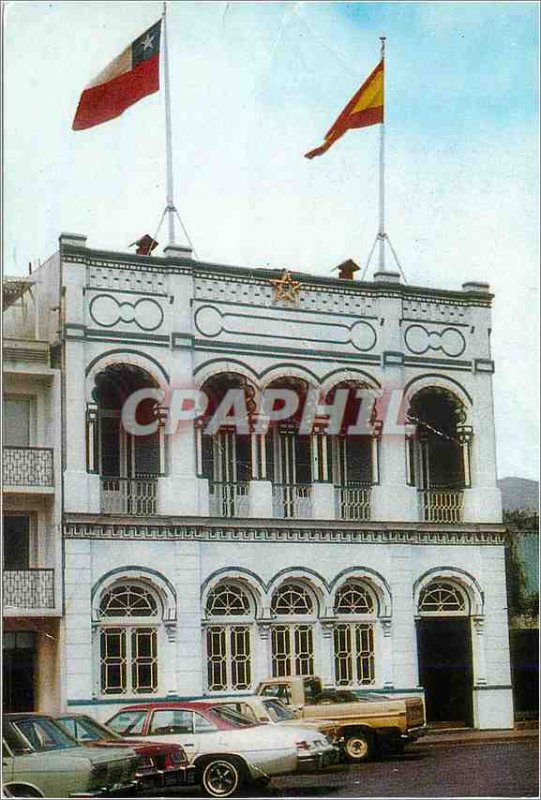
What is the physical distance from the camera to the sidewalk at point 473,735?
33.3ft

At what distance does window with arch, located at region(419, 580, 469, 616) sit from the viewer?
1059 cm

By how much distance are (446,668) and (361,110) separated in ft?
13.9

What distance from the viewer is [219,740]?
9.59 m

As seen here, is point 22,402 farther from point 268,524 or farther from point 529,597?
point 529,597

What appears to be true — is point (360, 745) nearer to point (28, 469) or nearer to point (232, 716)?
point (232, 716)

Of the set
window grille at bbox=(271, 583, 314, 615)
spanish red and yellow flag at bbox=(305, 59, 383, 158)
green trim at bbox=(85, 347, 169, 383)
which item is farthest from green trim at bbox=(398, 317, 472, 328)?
window grille at bbox=(271, 583, 314, 615)

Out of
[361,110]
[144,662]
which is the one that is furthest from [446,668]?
[361,110]

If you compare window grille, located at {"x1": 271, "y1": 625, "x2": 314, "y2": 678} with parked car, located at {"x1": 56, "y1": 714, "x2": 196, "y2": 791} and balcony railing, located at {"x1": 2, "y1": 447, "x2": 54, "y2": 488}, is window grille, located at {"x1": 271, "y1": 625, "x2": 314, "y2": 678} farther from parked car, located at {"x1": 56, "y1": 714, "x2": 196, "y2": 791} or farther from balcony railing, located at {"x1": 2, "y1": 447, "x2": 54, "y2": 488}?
balcony railing, located at {"x1": 2, "y1": 447, "x2": 54, "y2": 488}

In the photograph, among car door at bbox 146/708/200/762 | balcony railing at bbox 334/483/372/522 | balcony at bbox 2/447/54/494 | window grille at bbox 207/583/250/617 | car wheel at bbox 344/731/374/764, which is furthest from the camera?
balcony railing at bbox 334/483/372/522

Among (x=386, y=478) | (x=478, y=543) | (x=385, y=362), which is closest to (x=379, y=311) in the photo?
(x=385, y=362)

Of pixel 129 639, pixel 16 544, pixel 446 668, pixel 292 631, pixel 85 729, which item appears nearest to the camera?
pixel 85 729

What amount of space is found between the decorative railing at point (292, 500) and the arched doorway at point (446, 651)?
1.12 metres

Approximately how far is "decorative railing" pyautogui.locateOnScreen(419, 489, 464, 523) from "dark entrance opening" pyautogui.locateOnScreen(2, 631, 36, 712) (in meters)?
3.13

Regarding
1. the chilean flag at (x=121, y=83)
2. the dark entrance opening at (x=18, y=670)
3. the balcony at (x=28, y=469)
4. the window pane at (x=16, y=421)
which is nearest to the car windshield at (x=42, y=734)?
the dark entrance opening at (x=18, y=670)
